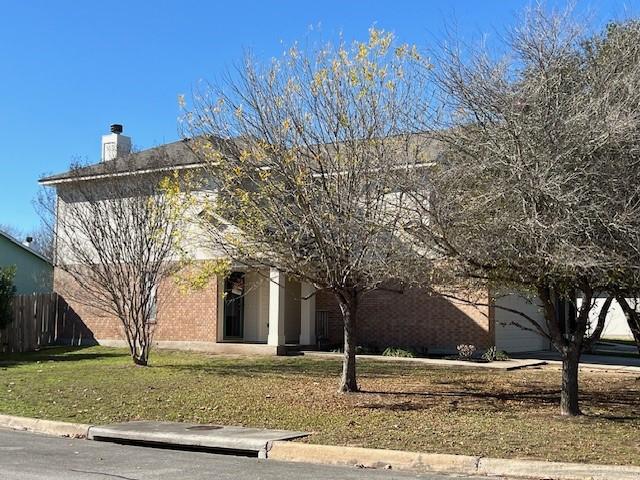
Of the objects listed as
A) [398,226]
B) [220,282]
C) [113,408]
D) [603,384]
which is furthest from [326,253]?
[220,282]

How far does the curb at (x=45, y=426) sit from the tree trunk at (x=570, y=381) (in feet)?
23.7

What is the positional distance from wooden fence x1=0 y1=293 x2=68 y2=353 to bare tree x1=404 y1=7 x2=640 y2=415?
1794 cm

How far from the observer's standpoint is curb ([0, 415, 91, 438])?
35.9ft

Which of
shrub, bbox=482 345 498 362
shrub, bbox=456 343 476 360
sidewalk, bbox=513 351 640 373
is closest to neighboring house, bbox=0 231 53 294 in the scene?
shrub, bbox=456 343 476 360

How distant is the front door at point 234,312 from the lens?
24859 millimetres

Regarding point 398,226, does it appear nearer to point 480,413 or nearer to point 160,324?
point 480,413

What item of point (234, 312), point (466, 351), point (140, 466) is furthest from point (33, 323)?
point (140, 466)

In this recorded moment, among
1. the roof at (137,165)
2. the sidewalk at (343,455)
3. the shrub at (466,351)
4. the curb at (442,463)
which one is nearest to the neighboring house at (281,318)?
the roof at (137,165)

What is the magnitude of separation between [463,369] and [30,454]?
38.2 ft

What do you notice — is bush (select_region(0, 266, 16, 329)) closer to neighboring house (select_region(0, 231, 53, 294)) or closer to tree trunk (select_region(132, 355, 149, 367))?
tree trunk (select_region(132, 355, 149, 367))

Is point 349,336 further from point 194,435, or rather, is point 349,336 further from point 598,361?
point 598,361

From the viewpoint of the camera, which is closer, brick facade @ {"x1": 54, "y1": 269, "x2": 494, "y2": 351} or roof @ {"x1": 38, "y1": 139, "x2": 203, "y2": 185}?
roof @ {"x1": 38, "y1": 139, "x2": 203, "y2": 185}

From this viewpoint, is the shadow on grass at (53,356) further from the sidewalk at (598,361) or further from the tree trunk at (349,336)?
the sidewalk at (598,361)

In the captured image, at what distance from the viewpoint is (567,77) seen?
1001 cm
